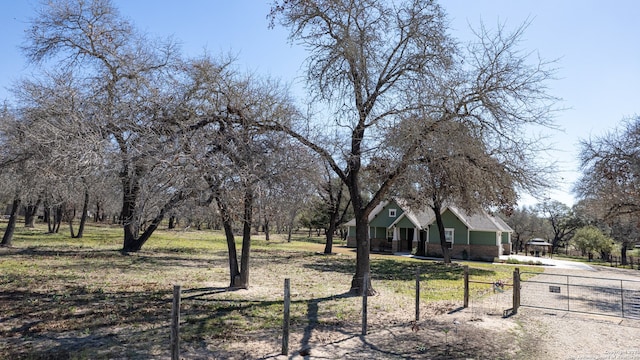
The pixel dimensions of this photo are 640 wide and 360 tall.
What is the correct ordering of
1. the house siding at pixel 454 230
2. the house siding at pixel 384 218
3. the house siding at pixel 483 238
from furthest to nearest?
1. the house siding at pixel 384 218
2. the house siding at pixel 454 230
3. the house siding at pixel 483 238

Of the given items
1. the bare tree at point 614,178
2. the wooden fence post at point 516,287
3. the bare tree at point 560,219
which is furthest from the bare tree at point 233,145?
the bare tree at point 560,219

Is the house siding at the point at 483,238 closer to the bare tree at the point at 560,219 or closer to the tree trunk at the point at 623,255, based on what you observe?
the tree trunk at the point at 623,255

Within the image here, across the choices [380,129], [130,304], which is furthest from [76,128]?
[380,129]

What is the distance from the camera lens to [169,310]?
371 inches

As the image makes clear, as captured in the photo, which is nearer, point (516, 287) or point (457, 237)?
point (516, 287)

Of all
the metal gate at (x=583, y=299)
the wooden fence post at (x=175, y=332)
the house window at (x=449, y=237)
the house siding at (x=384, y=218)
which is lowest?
the metal gate at (x=583, y=299)

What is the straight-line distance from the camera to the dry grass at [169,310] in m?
6.97

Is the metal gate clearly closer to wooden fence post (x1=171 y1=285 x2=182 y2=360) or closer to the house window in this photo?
wooden fence post (x1=171 y1=285 x2=182 y2=360)

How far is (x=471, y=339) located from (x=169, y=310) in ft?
20.9

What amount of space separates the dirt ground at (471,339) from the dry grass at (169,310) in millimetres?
67

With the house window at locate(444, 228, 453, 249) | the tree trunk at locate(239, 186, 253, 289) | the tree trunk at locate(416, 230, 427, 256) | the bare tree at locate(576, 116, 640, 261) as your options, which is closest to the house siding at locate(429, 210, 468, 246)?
the house window at locate(444, 228, 453, 249)

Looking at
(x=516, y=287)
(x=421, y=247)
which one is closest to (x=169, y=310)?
(x=516, y=287)

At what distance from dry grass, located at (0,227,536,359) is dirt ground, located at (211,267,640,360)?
7 centimetres

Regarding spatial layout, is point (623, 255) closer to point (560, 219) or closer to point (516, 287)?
point (560, 219)
